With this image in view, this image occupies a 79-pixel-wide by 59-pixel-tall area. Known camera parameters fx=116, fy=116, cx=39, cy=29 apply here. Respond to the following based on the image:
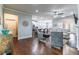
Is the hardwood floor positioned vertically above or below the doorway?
below

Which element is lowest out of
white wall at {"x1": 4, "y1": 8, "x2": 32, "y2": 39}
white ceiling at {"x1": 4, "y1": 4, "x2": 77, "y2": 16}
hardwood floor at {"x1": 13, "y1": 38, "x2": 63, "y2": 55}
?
hardwood floor at {"x1": 13, "y1": 38, "x2": 63, "y2": 55}

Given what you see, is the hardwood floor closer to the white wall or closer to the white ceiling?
the white wall

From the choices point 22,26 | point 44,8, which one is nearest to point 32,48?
point 22,26

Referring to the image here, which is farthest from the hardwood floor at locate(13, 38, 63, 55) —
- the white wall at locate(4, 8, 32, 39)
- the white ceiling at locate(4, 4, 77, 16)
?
the white ceiling at locate(4, 4, 77, 16)

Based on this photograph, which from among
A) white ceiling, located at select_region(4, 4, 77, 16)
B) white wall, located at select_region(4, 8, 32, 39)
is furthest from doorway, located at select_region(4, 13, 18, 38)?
white ceiling, located at select_region(4, 4, 77, 16)

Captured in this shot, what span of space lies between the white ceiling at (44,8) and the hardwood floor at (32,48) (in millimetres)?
581

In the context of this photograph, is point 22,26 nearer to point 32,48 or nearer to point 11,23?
point 11,23

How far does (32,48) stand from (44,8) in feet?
2.71

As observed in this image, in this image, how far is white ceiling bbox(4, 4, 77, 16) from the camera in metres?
2.24

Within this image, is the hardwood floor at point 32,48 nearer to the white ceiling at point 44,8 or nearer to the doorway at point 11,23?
the doorway at point 11,23

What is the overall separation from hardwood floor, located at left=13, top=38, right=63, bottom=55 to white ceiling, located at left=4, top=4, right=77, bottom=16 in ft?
1.90
